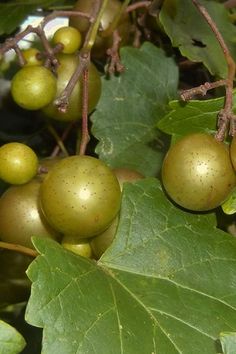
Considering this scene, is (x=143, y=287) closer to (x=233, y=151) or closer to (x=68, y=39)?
(x=233, y=151)

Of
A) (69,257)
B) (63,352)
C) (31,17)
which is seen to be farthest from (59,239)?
(31,17)

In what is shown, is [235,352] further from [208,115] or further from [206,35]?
[206,35]

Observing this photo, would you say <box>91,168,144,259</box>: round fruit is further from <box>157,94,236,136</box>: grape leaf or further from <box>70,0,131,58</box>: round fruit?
<box>70,0,131,58</box>: round fruit

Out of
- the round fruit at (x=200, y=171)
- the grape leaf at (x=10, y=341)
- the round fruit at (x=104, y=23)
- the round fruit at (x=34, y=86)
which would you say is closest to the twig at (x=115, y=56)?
the round fruit at (x=104, y=23)

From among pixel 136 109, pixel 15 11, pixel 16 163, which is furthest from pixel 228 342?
pixel 15 11

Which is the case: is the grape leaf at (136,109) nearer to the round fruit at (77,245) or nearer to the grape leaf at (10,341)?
the round fruit at (77,245)
